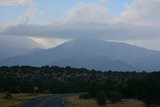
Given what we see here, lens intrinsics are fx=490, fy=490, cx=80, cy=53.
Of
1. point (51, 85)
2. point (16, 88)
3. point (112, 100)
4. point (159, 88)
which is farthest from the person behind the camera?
point (51, 85)

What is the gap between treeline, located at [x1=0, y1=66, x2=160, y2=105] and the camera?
62469mm

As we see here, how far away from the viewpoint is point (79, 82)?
125m

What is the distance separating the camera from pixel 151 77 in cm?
6375

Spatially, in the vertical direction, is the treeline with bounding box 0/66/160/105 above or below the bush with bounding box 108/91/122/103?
above

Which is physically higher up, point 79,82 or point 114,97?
point 79,82

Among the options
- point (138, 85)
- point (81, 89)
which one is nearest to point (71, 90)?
point (81, 89)

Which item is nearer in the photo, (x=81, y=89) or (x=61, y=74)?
(x=81, y=89)

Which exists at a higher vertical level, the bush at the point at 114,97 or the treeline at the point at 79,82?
the treeline at the point at 79,82

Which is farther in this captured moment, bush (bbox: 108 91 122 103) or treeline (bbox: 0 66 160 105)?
bush (bbox: 108 91 122 103)

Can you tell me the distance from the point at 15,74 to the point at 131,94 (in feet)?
251

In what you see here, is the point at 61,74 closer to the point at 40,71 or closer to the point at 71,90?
the point at 40,71

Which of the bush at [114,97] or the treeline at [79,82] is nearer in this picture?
the treeline at [79,82]

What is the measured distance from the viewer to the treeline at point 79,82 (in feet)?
205

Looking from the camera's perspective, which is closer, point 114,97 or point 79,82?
point 114,97
